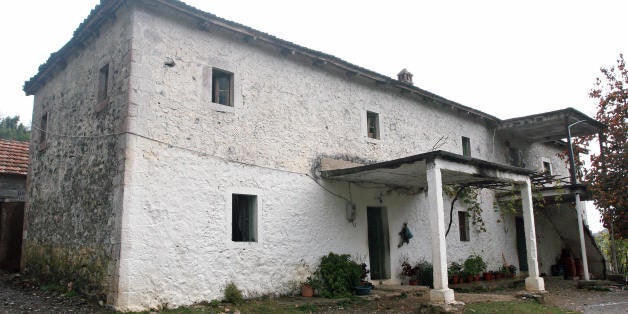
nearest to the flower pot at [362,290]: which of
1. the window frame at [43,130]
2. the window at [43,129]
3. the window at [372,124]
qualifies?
the window at [372,124]

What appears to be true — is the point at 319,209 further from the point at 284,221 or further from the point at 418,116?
the point at 418,116

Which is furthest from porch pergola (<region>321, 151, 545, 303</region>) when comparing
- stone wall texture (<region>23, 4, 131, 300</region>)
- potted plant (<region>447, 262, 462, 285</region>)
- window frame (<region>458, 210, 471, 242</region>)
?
stone wall texture (<region>23, 4, 131, 300</region>)

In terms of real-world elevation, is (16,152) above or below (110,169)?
above

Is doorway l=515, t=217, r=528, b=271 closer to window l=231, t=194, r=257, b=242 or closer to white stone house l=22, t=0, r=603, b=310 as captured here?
white stone house l=22, t=0, r=603, b=310

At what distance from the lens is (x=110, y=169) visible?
903 cm

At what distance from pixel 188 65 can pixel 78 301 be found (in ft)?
16.3

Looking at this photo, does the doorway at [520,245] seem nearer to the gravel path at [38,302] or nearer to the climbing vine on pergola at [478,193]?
the climbing vine on pergola at [478,193]

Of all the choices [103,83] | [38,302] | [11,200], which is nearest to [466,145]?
[103,83]

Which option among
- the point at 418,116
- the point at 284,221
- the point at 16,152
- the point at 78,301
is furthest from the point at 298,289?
the point at 16,152

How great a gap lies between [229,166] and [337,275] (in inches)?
140

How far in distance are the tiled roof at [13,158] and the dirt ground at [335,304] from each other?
3.90 m

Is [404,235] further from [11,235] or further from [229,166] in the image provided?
[11,235]

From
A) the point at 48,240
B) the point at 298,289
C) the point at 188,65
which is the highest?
the point at 188,65

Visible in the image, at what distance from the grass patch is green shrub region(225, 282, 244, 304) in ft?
14.4
